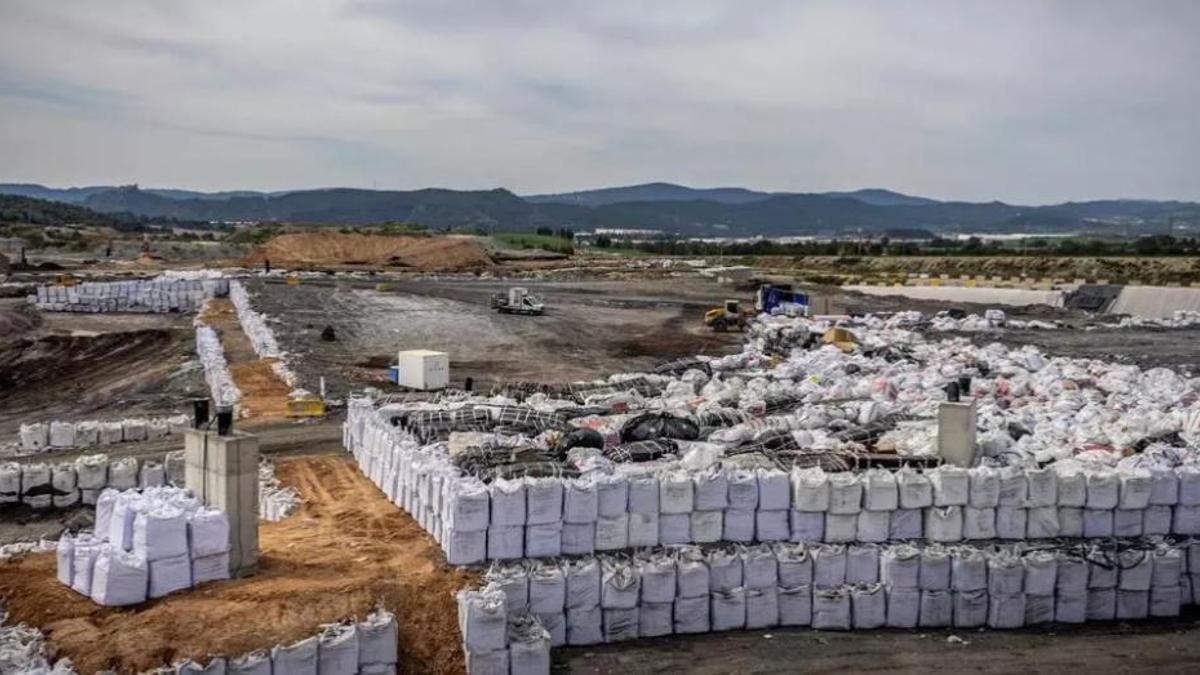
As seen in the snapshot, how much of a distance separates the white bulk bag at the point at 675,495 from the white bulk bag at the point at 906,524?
7.61ft

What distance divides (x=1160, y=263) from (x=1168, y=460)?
201 feet

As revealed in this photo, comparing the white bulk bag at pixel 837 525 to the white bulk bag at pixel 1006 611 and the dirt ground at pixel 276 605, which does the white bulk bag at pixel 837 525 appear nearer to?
the white bulk bag at pixel 1006 611

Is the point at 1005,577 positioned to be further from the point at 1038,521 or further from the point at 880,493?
the point at 880,493

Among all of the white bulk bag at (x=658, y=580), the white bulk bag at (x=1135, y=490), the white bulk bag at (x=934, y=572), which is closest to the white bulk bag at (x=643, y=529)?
the white bulk bag at (x=658, y=580)

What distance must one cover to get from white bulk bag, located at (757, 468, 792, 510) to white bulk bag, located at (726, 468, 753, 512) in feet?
0.17

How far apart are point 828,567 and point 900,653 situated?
1119 mm

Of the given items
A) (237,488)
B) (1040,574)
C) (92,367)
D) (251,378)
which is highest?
(237,488)

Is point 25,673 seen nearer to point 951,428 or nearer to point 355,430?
point 355,430

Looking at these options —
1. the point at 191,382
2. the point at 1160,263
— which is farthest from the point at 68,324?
the point at 1160,263

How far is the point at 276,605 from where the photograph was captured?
9523 mm

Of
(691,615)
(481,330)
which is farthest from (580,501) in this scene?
(481,330)

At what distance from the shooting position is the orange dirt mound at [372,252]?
73.1 m

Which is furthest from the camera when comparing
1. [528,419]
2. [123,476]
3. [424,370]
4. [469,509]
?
[424,370]

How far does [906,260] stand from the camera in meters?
86.9
